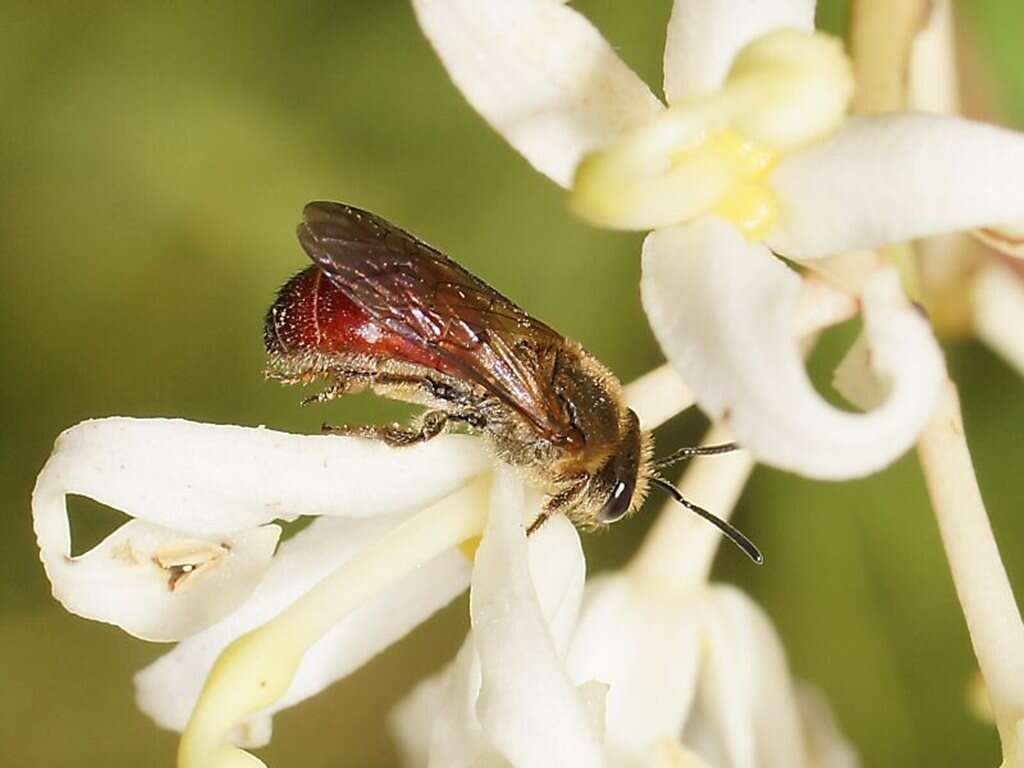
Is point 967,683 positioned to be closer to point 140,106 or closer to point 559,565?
point 559,565

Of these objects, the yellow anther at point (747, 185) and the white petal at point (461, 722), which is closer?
the yellow anther at point (747, 185)

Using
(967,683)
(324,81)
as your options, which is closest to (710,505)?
(967,683)

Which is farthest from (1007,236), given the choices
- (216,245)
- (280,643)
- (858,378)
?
(216,245)

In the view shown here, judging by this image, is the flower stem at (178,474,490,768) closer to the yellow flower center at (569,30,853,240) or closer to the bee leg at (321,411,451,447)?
the bee leg at (321,411,451,447)

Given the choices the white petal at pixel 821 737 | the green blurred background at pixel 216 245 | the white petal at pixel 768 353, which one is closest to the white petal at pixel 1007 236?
the white petal at pixel 768 353

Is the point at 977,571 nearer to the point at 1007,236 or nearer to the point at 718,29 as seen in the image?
the point at 1007,236

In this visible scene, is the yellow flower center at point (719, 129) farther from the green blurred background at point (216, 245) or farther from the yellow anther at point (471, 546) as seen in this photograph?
the green blurred background at point (216, 245)

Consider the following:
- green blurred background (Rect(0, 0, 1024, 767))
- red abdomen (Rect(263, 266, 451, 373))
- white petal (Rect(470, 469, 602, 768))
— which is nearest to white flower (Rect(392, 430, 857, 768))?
white petal (Rect(470, 469, 602, 768))
